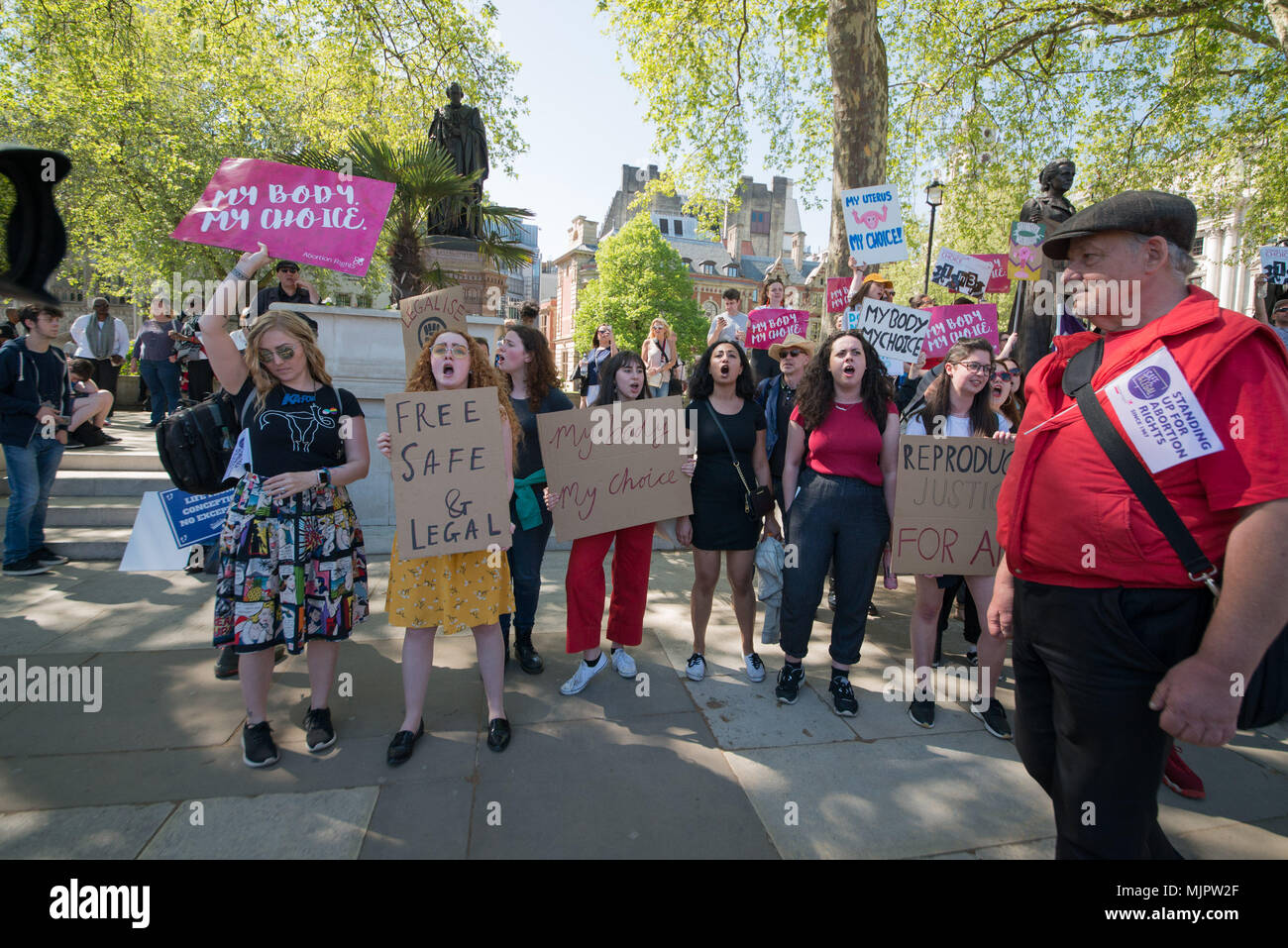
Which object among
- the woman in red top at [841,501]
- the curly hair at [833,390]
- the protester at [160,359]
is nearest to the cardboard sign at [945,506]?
the woman in red top at [841,501]

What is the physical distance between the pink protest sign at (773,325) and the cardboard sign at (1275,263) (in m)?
4.85

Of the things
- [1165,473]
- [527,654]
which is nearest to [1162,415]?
[1165,473]

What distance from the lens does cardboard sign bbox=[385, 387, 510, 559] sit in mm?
2832

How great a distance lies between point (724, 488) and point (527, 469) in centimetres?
117

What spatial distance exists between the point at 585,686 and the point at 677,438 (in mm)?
1513

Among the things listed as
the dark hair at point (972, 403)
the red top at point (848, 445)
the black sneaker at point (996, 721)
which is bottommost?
the black sneaker at point (996, 721)

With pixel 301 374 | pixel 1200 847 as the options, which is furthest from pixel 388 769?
pixel 1200 847

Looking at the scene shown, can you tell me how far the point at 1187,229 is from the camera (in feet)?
5.51

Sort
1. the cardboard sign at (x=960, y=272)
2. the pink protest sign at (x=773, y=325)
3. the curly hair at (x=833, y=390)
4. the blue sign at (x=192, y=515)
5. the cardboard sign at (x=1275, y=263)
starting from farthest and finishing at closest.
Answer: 1. the cardboard sign at (x=960, y=272)
2. the pink protest sign at (x=773, y=325)
3. the cardboard sign at (x=1275, y=263)
4. the curly hair at (x=833, y=390)
5. the blue sign at (x=192, y=515)

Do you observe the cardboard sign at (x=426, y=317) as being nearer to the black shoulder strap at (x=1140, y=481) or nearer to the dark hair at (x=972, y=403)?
the dark hair at (x=972, y=403)

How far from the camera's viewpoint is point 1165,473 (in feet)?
5.13

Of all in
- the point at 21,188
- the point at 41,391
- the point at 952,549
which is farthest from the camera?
the point at 41,391

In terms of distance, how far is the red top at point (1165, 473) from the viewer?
1438mm
